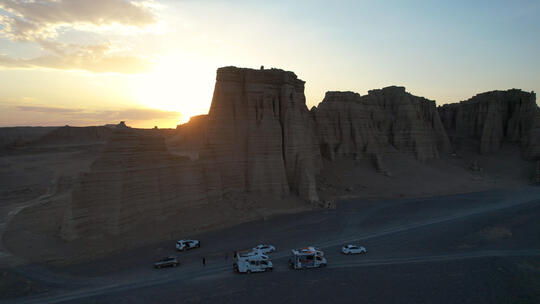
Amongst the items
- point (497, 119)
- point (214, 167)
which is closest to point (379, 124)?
point (497, 119)

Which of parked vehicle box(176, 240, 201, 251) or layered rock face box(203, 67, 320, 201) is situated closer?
parked vehicle box(176, 240, 201, 251)

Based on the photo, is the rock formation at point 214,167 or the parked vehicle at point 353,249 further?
the rock formation at point 214,167

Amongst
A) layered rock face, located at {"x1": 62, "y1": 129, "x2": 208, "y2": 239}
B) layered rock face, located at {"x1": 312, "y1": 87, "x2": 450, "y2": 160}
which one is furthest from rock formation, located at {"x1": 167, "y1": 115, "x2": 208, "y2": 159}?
layered rock face, located at {"x1": 312, "y1": 87, "x2": 450, "y2": 160}

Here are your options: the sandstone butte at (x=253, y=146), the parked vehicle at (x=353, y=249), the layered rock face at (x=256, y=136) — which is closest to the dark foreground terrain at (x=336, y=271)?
the parked vehicle at (x=353, y=249)

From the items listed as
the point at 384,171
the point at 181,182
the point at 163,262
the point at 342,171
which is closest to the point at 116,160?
the point at 181,182

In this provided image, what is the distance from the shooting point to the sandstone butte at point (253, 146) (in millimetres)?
25995

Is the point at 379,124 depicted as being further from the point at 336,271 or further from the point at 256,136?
the point at 336,271

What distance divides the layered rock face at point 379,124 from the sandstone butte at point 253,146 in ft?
0.61

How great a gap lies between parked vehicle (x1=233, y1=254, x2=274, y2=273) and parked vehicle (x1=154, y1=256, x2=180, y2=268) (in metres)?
4.26

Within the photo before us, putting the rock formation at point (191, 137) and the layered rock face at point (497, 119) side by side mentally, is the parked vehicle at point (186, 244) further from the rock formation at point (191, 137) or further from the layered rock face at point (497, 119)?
the layered rock face at point (497, 119)

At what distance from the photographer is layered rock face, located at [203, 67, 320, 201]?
36.5 meters

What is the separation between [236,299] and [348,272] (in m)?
7.79

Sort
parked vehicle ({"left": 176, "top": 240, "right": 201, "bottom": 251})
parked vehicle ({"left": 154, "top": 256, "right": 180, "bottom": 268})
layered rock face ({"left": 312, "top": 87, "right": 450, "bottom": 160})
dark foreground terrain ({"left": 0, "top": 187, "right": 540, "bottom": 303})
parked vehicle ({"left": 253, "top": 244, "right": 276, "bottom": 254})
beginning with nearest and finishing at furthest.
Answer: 1. dark foreground terrain ({"left": 0, "top": 187, "right": 540, "bottom": 303})
2. parked vehicle ({"left": 154, "top": 256, "right": 180, "bottom": 268})
3. parked vehicle ({"left": 253, "top": 244, "right": 276, "bottom": 254})
4. parked vehicle ({"left": 176, "top": 240, "right": 201, "bottom": 251})
5. layered rock face ({"left": 312, "top": 87, "right": 450, "bottom": 160})

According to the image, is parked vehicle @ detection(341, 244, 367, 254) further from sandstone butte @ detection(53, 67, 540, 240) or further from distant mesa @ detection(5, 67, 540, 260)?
sandstone butte @ detection(53, 67, 540, 240)
